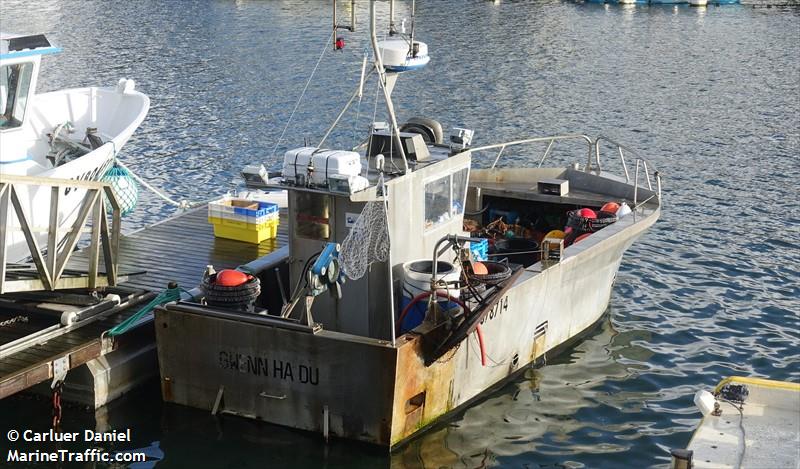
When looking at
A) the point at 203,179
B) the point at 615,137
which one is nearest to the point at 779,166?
the point at 615,137

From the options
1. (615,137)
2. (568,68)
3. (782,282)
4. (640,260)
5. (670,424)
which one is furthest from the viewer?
(568,68)

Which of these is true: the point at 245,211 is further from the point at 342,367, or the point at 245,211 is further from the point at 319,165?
the point at 342,367

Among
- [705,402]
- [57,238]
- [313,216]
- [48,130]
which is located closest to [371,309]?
[313,216]

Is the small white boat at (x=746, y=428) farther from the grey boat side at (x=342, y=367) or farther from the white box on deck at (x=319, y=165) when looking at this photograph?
the white box on deck at (x=319, y=165)

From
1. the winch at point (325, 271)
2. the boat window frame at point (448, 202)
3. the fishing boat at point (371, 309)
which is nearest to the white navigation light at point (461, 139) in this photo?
the fishing boat at point (371, 309)

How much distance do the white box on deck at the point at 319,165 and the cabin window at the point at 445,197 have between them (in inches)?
53.3

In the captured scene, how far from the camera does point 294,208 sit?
588 inches

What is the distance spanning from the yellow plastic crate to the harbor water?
1.99 meters

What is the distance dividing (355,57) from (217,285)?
34.4 m

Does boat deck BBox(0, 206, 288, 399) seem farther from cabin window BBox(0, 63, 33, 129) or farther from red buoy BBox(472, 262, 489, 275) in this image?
red buoy BBox(472, 262, 489, 275)

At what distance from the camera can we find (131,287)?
16.7 m

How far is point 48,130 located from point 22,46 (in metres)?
2.98

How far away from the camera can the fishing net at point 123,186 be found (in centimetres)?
2098

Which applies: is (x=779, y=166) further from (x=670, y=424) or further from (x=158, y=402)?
(x=158, y=402)
